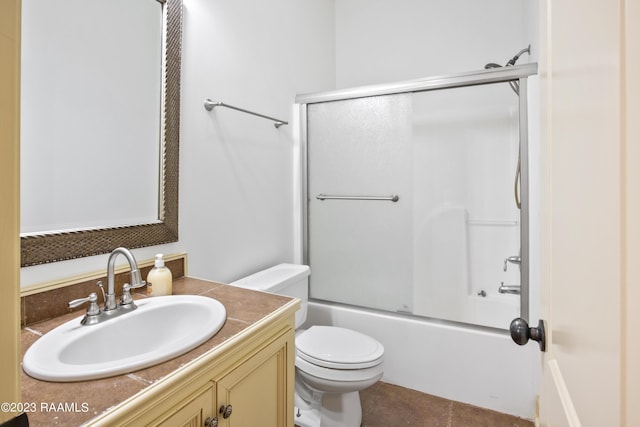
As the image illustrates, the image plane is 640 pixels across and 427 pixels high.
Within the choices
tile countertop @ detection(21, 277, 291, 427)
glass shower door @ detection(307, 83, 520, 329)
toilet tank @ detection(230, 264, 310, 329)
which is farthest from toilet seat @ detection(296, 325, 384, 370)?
tile countertop @ detection(21, 277, 291, 427)

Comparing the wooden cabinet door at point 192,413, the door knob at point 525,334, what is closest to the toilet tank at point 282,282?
the wooden cabinet door at point 192,413

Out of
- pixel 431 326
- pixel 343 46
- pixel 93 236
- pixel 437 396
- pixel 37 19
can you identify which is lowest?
pixel 437 396

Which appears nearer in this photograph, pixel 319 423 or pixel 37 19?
pixel 37 19

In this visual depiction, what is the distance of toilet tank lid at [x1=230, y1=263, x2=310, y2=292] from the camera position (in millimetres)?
1577

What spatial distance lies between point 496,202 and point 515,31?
117 centimetres

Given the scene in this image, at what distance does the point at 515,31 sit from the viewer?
221 centimetres

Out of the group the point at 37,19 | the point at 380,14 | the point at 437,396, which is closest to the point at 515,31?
the point at 380,14

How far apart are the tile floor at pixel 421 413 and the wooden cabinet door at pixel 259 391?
2.74 feet

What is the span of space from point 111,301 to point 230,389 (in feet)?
1.50

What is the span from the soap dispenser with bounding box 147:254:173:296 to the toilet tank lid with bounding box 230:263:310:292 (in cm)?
40

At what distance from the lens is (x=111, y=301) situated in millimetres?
970

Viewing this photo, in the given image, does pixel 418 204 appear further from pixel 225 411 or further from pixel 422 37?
pixel 225 411

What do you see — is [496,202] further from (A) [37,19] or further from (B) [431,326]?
(A) [37,19]

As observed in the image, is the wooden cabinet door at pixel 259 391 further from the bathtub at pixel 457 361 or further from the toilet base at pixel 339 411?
the bathtub at pixel 457 361
